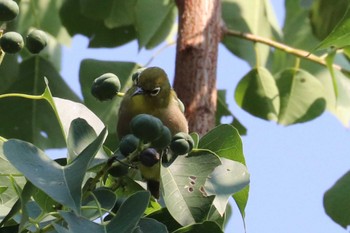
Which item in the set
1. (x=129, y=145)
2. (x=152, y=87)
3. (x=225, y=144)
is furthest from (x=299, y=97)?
→ (x=129, y=145)

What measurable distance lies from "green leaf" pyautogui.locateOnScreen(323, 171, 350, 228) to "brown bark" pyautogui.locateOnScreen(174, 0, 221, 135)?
18.5 inches

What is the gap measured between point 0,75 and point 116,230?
193cm

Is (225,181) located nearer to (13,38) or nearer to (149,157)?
(149,157)

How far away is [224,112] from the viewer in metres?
3.53

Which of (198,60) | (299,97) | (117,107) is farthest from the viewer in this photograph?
(299,97)

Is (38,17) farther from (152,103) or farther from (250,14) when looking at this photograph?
(152,103)

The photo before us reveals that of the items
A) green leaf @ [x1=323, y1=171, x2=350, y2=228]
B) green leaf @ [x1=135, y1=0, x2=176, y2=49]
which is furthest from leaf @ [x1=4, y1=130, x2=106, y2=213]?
green leaf @ [x1=135, y1=0, x2=176, y2=49]

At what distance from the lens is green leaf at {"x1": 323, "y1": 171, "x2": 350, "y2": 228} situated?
9.84ft

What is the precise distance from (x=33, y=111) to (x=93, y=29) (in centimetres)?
44

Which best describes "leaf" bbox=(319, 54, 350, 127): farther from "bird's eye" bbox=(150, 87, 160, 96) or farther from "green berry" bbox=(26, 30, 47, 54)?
"green berry" bbox=(26, 30, 47, 54)

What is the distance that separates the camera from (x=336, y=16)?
138 inches

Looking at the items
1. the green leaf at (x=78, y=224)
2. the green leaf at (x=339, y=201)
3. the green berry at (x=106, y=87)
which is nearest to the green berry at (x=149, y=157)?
the green leaf at (x=78, y=224)

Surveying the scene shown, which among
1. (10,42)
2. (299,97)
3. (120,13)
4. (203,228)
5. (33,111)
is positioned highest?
(10,42)

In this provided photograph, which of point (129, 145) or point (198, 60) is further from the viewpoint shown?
point (198, 60)
